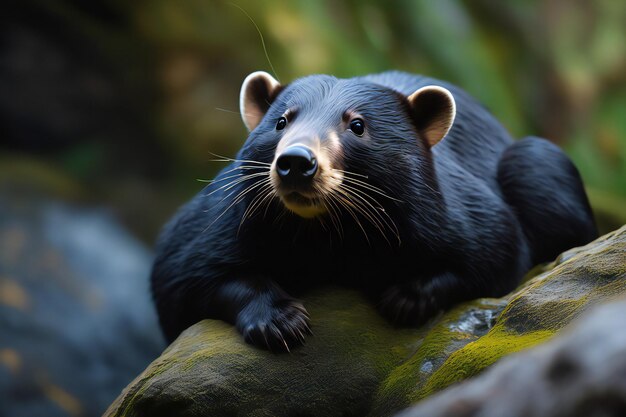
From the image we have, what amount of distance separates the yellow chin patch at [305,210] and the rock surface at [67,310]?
16.5ft

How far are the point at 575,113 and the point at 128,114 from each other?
17.2 feet

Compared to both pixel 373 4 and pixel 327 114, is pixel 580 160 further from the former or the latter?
pixel 327 114

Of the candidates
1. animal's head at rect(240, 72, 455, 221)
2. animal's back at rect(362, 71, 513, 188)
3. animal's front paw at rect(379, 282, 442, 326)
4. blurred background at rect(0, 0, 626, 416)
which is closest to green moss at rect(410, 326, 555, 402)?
animal's front paw at rect(379, 282, 442, 326)

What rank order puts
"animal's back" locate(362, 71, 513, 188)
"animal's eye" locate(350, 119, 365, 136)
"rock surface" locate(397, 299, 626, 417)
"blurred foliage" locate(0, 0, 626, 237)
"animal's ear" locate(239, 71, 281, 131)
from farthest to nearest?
"blurred foliage" locate(0, 0, 626, 237) < "animal's back" locate(362, 71, 513, 188) < "animal's ear" locate(239, 71, 281, 131) < "animal's eye" locate(350, 119, 365, 136) < "rock surface" locate(397, 299, 626, 417)

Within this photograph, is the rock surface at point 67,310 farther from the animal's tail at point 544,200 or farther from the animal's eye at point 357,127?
the animal's eye at point 357,127

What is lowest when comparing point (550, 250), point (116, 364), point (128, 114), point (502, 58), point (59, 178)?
point (116, 364)

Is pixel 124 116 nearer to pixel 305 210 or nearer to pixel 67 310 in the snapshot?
pixel 67 310

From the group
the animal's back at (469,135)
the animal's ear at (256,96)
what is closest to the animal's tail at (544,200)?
the animal's back at (469,135)

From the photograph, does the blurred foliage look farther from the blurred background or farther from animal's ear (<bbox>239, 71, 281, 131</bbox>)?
animal's ear (<bbox>239, 71, 281, 131</bbox>)

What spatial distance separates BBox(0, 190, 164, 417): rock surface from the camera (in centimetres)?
808

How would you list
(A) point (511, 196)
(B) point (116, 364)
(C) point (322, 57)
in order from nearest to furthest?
1. (A) point (511, 196)
2. (B) point (116, 364)
3. (C) point (322, 57)

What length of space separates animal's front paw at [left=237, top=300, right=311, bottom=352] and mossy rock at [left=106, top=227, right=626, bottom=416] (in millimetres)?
44

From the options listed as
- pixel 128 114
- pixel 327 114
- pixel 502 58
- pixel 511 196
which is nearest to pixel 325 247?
pixel 327 114

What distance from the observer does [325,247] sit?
4.09m
